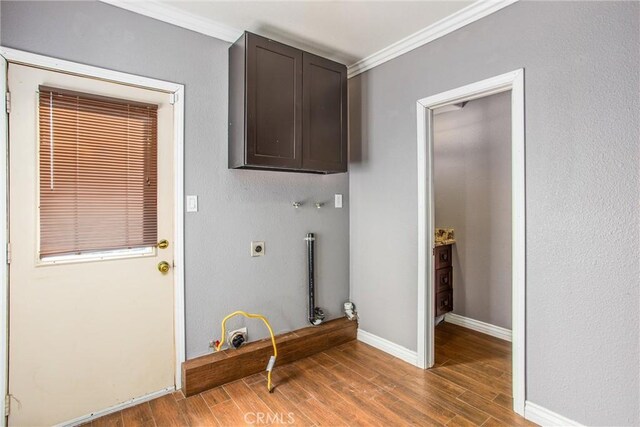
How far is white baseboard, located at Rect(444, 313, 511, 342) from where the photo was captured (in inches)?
124

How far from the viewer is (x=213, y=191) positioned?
8.03ft

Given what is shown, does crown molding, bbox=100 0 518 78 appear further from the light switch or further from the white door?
the light switch

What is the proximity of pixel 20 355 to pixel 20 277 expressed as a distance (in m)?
0.44

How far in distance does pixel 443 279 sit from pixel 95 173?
318 centimetres

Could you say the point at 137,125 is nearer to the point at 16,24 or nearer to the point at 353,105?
the point at 16,24

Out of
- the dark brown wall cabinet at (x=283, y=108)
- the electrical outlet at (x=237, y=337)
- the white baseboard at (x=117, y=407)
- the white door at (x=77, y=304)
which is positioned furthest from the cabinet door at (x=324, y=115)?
the white baseboard at (x=117, y=407)

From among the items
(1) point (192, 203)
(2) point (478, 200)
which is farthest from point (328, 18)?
(2) point (478, 200)

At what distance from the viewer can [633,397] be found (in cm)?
162

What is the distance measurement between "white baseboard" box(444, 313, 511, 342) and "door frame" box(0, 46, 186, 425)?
2.77m

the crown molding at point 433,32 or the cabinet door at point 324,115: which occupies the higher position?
the crown molding at point 433,32

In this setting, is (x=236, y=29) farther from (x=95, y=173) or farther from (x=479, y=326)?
(x=479, y=326)

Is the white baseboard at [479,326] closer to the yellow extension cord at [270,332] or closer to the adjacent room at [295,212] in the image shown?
the adjacent room at [295,212]

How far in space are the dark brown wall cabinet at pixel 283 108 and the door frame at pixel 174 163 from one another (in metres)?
0.39

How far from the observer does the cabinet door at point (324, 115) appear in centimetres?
256
